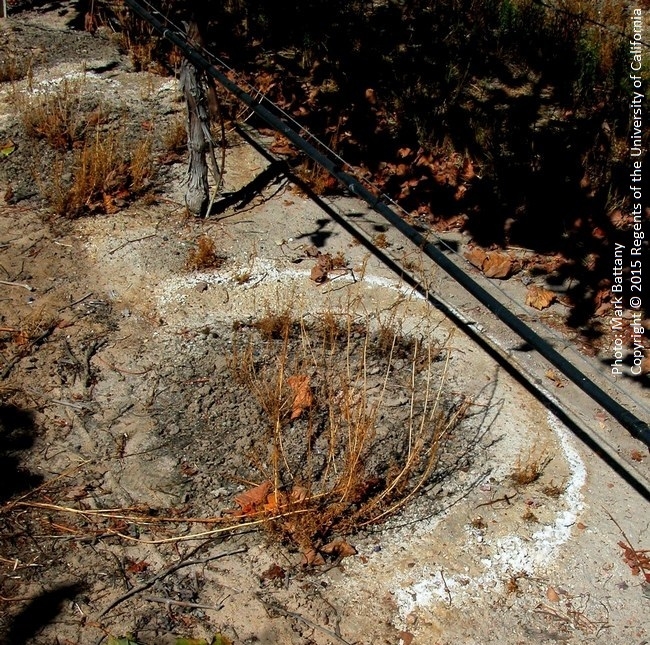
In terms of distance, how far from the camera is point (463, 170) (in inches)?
277

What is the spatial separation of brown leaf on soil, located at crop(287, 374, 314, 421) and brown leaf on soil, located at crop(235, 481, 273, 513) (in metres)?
0.51

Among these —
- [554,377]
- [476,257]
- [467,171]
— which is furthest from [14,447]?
[467,171]

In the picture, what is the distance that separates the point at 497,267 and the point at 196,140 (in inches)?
97.5

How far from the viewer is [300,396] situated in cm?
469

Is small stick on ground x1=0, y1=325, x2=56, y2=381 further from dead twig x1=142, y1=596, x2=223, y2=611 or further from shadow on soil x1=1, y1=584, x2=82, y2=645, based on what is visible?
dead twig x1=142, y1=596, x2=223, y2=611

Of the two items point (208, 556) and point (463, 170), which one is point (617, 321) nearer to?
point (463, 170)

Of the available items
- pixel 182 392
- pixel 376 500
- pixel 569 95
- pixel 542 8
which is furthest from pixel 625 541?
pixel 542 8

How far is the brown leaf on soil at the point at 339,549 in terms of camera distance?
13.3 feet

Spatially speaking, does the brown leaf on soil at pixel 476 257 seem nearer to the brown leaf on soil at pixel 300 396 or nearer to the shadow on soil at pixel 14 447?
the brown leaf on soil at pixel 300 396

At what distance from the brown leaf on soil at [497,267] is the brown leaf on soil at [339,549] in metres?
2.82

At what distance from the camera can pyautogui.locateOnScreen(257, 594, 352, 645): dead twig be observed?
3664mm

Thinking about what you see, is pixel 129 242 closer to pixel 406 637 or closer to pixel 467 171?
pixel 467 171

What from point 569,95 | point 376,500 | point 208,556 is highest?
point 569,95

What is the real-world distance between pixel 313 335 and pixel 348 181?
1016 mm
